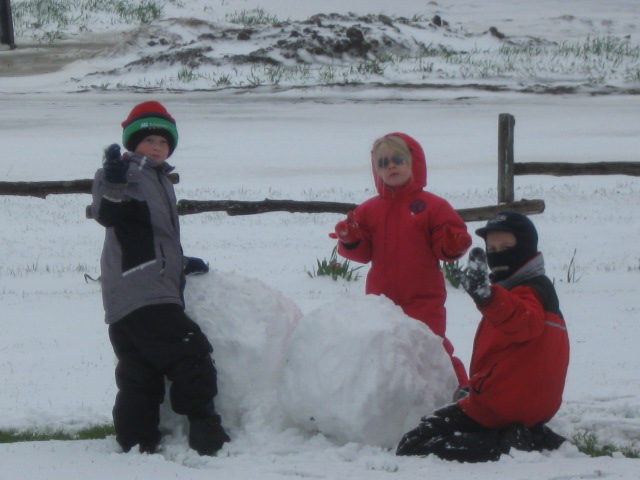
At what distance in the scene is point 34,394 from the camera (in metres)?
5.09

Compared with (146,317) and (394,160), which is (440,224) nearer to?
(394,160)

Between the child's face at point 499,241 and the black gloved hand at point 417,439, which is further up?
the child's face at point 499,241

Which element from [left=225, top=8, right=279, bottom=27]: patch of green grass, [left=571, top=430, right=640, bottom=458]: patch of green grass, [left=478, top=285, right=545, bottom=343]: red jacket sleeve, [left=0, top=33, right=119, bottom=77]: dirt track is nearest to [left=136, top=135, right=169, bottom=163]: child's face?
[left=478, top=285, right=545, bottom=343]: red jacket sleeve

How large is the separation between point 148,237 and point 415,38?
72.2 ft

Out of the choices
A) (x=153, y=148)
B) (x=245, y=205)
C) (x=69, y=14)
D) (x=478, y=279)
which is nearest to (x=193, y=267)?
(x=153, y=148)

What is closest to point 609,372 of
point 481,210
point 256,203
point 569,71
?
point 481,210

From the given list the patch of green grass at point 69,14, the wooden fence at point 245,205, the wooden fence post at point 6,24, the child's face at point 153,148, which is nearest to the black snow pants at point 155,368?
the child's face at point 153,148

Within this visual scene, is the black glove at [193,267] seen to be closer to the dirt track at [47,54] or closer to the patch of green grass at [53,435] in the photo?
the patch of green grass at [53,435]

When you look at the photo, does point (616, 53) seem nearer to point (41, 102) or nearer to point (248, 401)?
point (41, 102)

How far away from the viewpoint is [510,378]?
151 inches

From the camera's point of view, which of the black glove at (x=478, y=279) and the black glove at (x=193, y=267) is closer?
the black glove at (x=478, y=279)

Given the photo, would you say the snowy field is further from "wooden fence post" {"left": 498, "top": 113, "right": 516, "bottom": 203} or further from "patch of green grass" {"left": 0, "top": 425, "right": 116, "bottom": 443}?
"wooden fence post" {"left": 498, "top": 113, "right": 516, "bottom": 203}

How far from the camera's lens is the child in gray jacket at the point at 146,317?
389 cm

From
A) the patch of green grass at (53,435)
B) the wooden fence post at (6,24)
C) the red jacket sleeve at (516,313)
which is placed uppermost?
the wooden fence post at (6,24)
